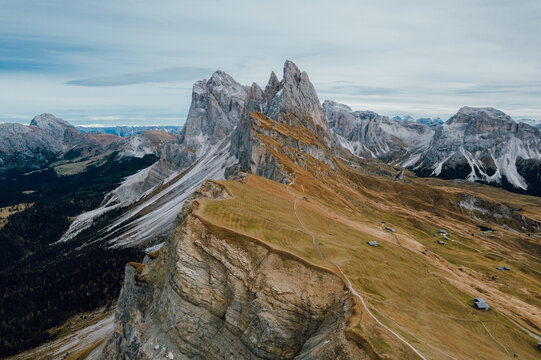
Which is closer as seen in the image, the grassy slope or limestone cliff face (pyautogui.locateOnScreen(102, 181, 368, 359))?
the grassy slope

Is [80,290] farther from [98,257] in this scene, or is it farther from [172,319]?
[172,319]

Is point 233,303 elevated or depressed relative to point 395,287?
elevated

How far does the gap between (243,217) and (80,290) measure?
152740 millimetres

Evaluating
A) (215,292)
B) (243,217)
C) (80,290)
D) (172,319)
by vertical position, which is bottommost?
(80,290)

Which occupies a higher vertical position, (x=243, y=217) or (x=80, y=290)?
(x=243, y=217)

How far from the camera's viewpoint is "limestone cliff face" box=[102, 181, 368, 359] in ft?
127

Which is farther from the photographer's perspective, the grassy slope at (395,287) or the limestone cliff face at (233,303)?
the limestone cliff face at (233,303)

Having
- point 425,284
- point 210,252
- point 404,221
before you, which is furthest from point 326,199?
point 210,252

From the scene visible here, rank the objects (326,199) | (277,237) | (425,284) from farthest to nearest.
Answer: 1. (326,199)
2. (425,284)
3. (277,237)

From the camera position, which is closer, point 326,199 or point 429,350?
point 429,350

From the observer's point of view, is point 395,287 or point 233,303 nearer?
point 233,303

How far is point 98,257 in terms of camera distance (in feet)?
567

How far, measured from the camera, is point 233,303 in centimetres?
4288

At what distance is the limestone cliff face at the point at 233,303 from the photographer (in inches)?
1527
